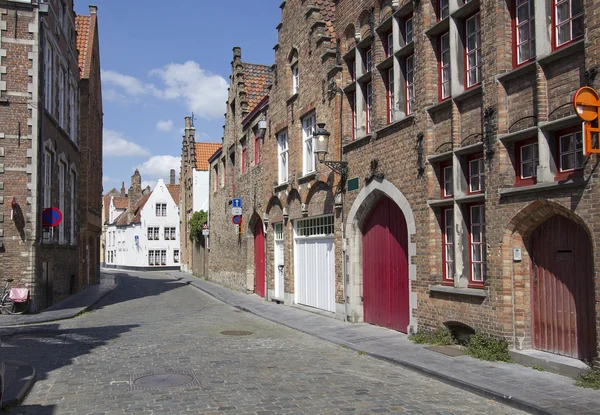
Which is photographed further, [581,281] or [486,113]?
[486,113]

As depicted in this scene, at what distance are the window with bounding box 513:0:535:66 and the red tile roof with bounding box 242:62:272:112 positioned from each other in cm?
1758

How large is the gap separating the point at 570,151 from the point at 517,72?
1.54 meters

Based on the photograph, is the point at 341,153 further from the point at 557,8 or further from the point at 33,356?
the point at 33,356

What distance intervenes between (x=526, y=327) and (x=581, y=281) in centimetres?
131

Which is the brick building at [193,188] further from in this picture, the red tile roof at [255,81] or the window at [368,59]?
the window at [368,59]

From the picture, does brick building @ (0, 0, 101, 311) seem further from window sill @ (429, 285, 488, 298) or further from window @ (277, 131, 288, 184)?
window sill @ (429, 285, 488, 298)

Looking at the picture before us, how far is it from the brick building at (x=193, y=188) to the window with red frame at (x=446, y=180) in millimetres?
28201

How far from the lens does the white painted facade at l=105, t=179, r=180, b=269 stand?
5809 cm

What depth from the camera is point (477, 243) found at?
9.88m

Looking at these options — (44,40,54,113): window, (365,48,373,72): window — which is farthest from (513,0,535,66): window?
(44,40,54,113): window

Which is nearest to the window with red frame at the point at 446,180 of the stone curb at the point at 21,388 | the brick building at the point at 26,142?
the stone curb at the point at 21,388

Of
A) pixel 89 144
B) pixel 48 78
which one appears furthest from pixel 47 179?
pixel 89 144

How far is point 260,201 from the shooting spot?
22062 mm

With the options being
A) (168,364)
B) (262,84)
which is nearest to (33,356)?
(168,364)
